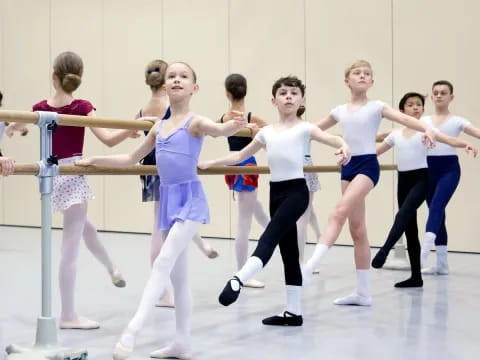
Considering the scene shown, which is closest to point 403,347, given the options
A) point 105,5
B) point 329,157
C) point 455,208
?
point 455,208

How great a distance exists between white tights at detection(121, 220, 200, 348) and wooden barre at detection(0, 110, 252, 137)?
634 millimetres

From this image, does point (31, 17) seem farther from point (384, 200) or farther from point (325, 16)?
point (384, 200)

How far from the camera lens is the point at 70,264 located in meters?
3.74

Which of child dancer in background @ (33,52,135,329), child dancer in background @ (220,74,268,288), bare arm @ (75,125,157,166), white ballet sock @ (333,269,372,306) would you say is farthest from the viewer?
child dancer in background @ (220,74,268,288)

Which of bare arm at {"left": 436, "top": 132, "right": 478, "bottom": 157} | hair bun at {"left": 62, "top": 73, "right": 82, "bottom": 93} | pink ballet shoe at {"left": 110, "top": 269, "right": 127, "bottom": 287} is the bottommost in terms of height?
pink ballet shoe at {"left": 110, "top": 269, "right": 127, "bottom": 287}

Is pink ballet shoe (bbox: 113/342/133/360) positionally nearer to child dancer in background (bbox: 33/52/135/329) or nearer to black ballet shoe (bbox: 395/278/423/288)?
child dancer in background (bbox: 33/52/135/329)

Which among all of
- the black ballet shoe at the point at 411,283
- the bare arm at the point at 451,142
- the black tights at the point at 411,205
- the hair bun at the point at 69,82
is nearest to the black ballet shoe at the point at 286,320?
the black tights at the point at 411,205

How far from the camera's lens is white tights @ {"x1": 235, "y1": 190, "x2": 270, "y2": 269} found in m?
5.00

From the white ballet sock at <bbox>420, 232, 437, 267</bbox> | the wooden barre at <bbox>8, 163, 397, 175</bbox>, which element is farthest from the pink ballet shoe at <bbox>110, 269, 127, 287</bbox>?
the white ballet sock at <bbox>420, 232, 437, 267</bbox>

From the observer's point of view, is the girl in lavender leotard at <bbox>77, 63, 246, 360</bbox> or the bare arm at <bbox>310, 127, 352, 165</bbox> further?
the bare arm at <bbox>310, 127, 352, 165</bbox>

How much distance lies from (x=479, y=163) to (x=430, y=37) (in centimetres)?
130

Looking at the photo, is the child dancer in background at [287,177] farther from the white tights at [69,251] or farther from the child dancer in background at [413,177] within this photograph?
the child dancer in background at [413,177]

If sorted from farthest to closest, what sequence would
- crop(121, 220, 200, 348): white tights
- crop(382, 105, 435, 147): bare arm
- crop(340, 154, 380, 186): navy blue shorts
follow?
crop(340, 154, 380, 186): navy blue shorts
crop(382, 105, 435, 147): bare arm
crop(121, 220, 200, 348): white tights

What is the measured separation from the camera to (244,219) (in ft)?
16.5
